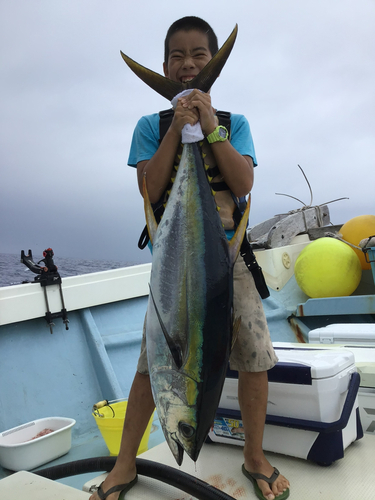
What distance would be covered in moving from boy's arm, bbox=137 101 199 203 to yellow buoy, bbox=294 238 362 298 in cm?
296

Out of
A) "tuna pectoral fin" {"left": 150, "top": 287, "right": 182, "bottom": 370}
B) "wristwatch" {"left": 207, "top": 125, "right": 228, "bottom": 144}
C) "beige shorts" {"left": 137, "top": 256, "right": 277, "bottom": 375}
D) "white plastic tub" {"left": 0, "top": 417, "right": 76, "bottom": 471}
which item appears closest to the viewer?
"tuna pectoral fin" {"left": 150, "top": 287, "right": 182, "bottom": 370}

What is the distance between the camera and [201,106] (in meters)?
1.35

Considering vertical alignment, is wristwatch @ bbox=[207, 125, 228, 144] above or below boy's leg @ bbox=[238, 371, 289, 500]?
above

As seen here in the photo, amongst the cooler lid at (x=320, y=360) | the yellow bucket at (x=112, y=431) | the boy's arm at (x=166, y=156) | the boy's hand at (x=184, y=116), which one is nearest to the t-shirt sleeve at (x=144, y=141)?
the boy's arm at (x=166, y=156)

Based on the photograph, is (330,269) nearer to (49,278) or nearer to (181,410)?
(49,278)

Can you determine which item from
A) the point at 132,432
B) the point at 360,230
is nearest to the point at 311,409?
the point at 132,432

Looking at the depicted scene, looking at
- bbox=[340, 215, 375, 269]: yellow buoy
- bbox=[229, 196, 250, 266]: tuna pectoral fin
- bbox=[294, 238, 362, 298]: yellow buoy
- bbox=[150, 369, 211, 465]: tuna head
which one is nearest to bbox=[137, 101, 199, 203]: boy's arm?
bbox=[229, 196, 250, 266]: tuna pectoral fin

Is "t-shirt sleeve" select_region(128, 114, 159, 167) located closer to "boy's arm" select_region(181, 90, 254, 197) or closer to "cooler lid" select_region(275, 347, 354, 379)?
"boy's arm" select_region(181, 90, 254, 197)

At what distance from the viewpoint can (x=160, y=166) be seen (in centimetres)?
146

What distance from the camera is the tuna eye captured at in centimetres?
117

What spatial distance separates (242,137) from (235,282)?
0.66m

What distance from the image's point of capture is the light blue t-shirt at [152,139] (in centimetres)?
170

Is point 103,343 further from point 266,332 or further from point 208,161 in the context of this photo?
point 208,161

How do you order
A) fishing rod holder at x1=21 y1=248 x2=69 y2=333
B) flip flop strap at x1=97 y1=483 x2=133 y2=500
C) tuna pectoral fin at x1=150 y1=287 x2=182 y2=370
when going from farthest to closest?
fishing rod holder at x1=21 y1=248 x2=69 y2=333 → flip flop strap at x1=97 y1=483 x2=133 y2=500 → tuna pectoral fin at x1=150 y1=287 x2=182 y2=370
